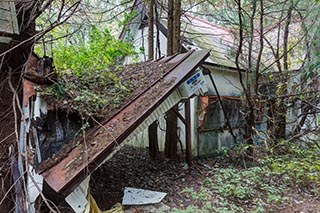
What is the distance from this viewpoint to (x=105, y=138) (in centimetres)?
343

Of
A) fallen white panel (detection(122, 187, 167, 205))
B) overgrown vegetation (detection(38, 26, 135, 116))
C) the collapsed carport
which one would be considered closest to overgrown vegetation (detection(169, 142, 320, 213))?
fallen white panel (detection(122, 187, 167, 205))

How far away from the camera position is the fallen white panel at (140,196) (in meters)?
4.25

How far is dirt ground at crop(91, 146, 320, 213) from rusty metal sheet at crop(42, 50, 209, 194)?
47.5 inches

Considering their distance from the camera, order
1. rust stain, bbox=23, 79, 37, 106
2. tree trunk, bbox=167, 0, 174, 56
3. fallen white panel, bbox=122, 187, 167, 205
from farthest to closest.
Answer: tree trunk, bbox=167, 0, 174, 56 < fallen white panel, bbox=122, 187, 167, 205 < rust stain, bbox=23, 79, 37, 106

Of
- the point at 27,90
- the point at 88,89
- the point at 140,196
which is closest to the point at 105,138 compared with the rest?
the point at 27,90

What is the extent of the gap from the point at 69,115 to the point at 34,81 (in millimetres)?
603

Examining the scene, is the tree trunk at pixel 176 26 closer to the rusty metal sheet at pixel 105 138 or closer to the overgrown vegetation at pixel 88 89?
the overgrown vegetation at pixel 88 89

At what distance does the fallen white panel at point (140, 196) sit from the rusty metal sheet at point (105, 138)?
51.4 inches

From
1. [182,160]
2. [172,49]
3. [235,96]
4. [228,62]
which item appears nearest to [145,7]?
[172,49]

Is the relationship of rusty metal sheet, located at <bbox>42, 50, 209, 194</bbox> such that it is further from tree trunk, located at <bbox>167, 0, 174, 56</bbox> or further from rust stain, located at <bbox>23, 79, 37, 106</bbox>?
tree trunk, located at <bbox>167, 0, 174, 56</bbox>

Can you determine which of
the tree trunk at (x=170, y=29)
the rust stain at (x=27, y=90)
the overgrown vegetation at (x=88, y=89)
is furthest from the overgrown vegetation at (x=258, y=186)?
the tree trunk at (x=170, y=29)

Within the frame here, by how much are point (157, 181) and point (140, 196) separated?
0.92 metres

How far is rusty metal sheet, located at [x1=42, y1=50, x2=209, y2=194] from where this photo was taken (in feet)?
9.90

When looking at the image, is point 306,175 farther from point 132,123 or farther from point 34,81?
point 34,81
